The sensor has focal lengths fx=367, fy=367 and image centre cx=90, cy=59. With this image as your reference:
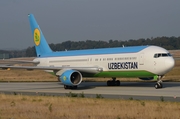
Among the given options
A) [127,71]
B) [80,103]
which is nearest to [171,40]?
[127,71]

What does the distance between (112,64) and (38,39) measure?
1373 cm

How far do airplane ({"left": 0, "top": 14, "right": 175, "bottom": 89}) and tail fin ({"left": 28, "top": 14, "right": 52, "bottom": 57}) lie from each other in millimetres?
2495

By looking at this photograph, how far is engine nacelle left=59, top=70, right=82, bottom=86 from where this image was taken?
32469mm

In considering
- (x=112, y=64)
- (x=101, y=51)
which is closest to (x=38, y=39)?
(x=101, y=51)

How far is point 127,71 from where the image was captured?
31.8 meters

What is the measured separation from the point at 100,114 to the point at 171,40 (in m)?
137

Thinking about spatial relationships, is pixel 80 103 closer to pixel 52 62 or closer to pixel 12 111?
pixel 12 111

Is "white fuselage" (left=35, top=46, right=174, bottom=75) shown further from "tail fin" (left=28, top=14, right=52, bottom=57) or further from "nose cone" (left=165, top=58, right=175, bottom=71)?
"tail fin" (left=28, top=14, right=52, bottom=57)

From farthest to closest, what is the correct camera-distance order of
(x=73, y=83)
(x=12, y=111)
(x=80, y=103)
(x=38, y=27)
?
(x=38, y=27) → (x=73, y=83) → (x=80, y=103) → (x=12, y=111)

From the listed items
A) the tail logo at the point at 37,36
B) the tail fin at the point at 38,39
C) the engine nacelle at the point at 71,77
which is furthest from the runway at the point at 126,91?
the tail logo at the point at 37,36

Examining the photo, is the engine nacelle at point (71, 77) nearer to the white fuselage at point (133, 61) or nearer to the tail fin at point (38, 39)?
the white fuselage at point (133, 61)

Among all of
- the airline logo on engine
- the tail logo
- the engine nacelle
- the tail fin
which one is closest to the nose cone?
the airline logo on engine

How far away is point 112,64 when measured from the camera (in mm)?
33125

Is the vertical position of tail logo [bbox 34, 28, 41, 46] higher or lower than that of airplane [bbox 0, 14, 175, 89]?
higher
